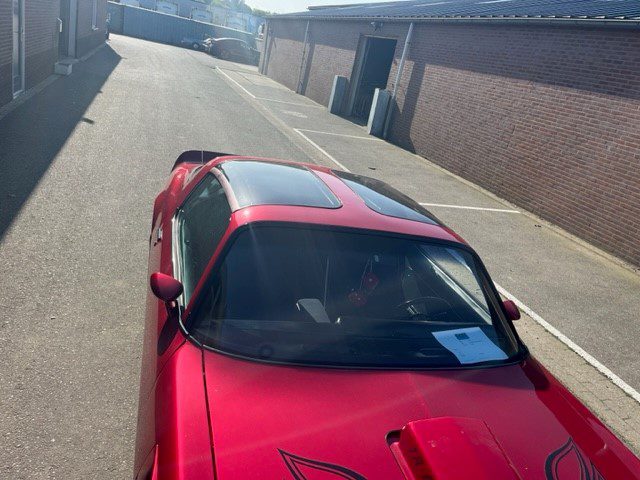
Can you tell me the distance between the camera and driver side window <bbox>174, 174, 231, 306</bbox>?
8.55 ft

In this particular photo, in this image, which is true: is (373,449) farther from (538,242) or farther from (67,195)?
(538,242)

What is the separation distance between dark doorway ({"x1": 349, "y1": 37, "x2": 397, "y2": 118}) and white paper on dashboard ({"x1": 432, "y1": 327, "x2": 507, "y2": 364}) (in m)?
18.2

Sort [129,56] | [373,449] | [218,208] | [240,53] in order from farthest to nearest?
[240,53] → [129,56] → [218,208] → [373,449]

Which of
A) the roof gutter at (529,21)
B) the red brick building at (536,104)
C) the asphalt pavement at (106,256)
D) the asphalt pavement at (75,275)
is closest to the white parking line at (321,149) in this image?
the asphalt pavement at (106,256)

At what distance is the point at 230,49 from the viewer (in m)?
38.5

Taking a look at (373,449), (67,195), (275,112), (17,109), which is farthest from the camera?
(275,112)

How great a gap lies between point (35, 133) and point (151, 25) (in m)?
37.1

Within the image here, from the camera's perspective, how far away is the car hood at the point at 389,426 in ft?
5.70

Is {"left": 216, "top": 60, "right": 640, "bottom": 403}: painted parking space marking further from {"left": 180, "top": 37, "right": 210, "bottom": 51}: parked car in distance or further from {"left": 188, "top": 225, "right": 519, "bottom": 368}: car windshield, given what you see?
{"left": 180, "top": 37, "right": 210, "bottom": 51}: parked car in distance

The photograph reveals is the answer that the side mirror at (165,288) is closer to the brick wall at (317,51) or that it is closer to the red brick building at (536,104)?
the red brick building at (536,104)

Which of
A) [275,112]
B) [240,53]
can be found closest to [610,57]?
[275,112]

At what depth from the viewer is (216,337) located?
2.21 m

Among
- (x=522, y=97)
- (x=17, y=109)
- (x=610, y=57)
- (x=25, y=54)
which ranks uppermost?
(x=610, y=57)

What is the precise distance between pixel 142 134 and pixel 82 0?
13.5m
